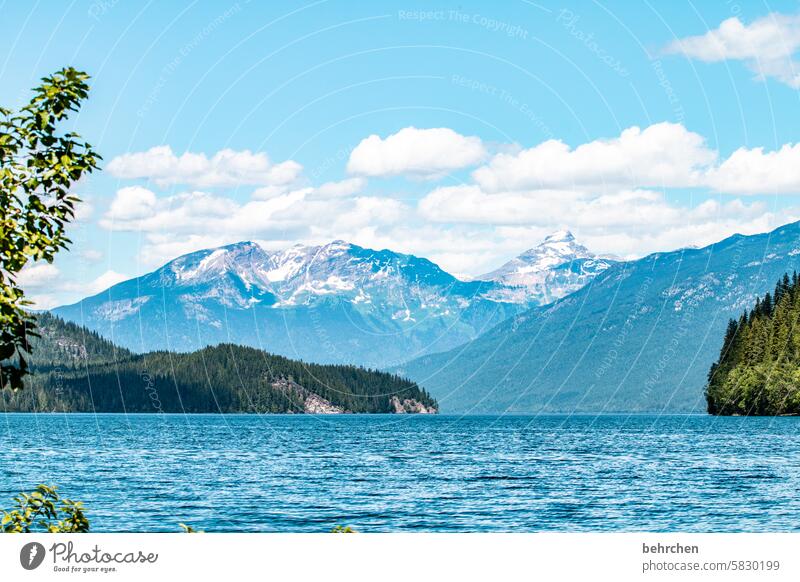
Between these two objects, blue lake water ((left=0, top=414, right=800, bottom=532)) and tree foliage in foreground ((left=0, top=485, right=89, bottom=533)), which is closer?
tree foliage in foreground ((left=0, top=485, right=89, bottom=533))

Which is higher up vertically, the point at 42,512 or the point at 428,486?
the point at 42,512

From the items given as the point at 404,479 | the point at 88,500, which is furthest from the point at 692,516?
the point at 88,500

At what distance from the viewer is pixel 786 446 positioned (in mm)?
126375

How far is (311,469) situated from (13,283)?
90271 millimetres

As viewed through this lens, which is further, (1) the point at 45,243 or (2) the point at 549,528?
(2) the point at 549,528

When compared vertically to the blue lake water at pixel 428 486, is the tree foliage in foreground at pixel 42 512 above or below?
above

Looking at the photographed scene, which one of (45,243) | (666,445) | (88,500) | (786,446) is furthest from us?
(666,445)

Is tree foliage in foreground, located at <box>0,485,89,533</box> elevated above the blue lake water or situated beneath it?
elevated above

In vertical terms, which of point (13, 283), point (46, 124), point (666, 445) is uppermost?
point (46, 124)

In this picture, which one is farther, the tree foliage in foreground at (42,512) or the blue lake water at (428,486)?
the blue lake water at (428,486)

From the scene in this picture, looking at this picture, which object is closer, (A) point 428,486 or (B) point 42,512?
(B) point 42,512
